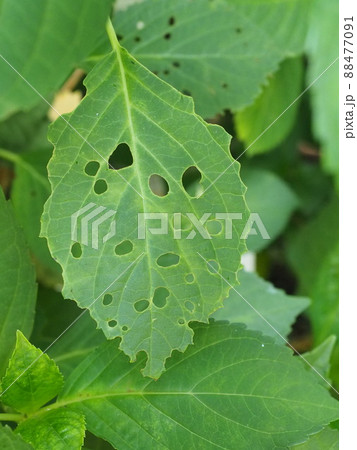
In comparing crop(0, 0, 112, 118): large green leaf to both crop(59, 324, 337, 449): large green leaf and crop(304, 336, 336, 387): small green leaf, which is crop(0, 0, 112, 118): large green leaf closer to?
crop(59, 324, 337, 449): large green leaf

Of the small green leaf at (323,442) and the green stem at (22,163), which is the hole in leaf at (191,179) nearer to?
the green stem at (22,163)

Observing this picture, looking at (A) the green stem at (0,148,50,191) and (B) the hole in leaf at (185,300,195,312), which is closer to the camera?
(B) the hole in leaf at (185,300,195,312)

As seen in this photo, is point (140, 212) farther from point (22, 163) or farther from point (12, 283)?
point (22, 163)

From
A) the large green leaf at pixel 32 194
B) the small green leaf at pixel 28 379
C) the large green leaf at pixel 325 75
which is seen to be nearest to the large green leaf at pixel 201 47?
the large green leaf at pixel 325 75

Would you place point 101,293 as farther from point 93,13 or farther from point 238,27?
point 238,27

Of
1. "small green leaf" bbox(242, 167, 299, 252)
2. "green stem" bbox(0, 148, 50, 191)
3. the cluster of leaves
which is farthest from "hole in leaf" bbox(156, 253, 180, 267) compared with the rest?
"small green leaf" bbox(242, 167, 299, 252)
